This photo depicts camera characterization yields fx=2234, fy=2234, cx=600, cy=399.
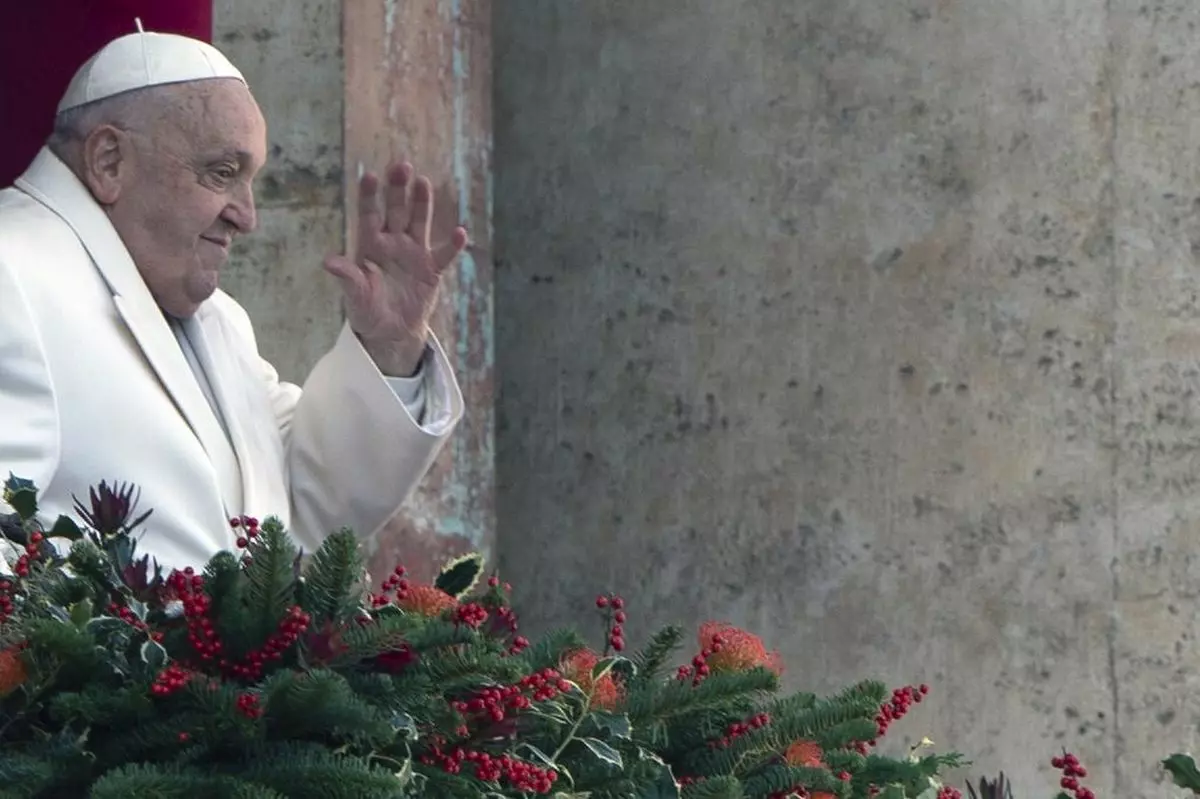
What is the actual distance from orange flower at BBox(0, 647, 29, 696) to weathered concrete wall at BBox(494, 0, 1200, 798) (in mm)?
3636

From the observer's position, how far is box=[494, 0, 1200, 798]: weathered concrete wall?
201 inches

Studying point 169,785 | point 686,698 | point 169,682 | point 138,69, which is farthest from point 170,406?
point 169,785

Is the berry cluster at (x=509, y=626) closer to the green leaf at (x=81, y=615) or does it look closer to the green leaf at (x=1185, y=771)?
the green leaf at (x=81, y=615)

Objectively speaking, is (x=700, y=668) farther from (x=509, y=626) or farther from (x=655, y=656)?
(x=509, y=626)

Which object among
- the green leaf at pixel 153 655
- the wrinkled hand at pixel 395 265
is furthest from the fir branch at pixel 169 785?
the wrinkled hand at pixel 395 265

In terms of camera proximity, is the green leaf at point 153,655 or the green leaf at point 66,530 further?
the green leaf at point 66,530

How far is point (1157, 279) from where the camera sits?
5141 mm

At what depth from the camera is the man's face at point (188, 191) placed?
297 cm

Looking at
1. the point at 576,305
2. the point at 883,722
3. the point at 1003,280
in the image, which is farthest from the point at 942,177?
the point at 883,722

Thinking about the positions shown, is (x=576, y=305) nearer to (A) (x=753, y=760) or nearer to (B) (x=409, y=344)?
(B) (x=409, y=344)

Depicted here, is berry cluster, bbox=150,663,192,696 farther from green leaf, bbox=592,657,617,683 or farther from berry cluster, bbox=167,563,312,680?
green leaf, bbox=592,657,617,683

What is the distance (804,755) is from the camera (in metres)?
2.00

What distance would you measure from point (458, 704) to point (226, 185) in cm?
137

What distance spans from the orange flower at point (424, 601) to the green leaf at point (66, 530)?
11.0 inches
